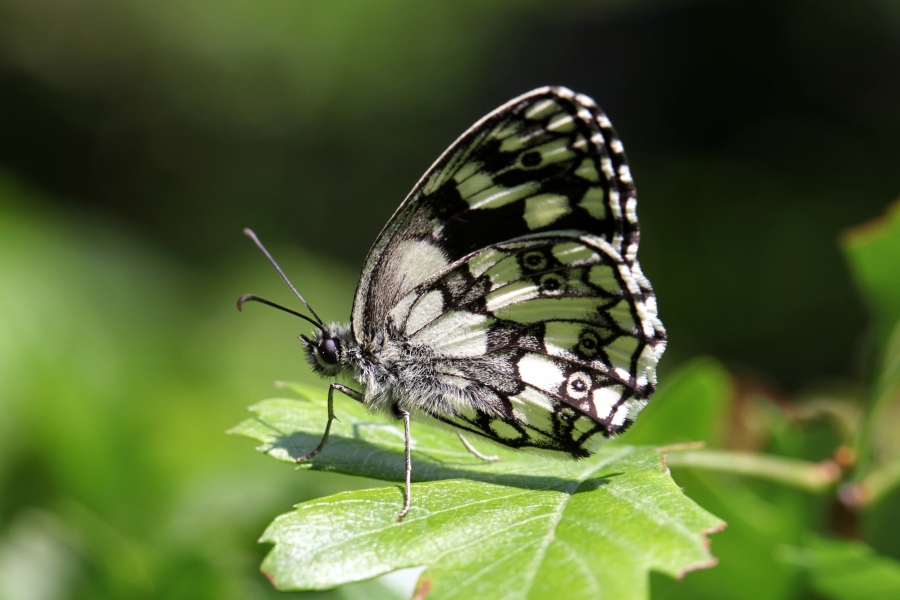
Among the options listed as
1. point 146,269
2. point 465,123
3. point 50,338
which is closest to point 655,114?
point 465,123

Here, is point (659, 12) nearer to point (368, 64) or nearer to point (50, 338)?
point (368, 64)

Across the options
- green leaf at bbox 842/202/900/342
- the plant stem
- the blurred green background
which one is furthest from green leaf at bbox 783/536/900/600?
the blurred green background

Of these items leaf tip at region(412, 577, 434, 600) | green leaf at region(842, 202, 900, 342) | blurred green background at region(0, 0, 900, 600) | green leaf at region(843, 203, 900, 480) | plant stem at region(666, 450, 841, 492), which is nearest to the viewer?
leaf tip at region(412, 577, 434, 600)

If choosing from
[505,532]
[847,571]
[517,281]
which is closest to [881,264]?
[847,571]

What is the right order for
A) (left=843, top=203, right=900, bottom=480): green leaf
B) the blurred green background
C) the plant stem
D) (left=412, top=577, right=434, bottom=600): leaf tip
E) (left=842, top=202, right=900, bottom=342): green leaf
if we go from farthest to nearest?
the blurred green background < (left=842, top=202, right=900, bottom=342): green leaf < (left=843, top=203, right=900, bottom=480): green leaf < the plant stem < (left=412, top=577, right=434, bottom=600): leaf tip

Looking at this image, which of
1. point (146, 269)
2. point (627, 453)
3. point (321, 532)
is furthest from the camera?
point (146, 269)

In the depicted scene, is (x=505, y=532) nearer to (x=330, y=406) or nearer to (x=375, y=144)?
(x=330, y=406)

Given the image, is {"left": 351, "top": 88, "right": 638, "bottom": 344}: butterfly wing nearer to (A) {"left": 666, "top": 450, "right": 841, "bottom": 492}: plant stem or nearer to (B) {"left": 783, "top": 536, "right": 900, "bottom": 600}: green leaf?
(A) {"left": 666, "top": 450, "right": 841, "bottom": 492}: plant stem
